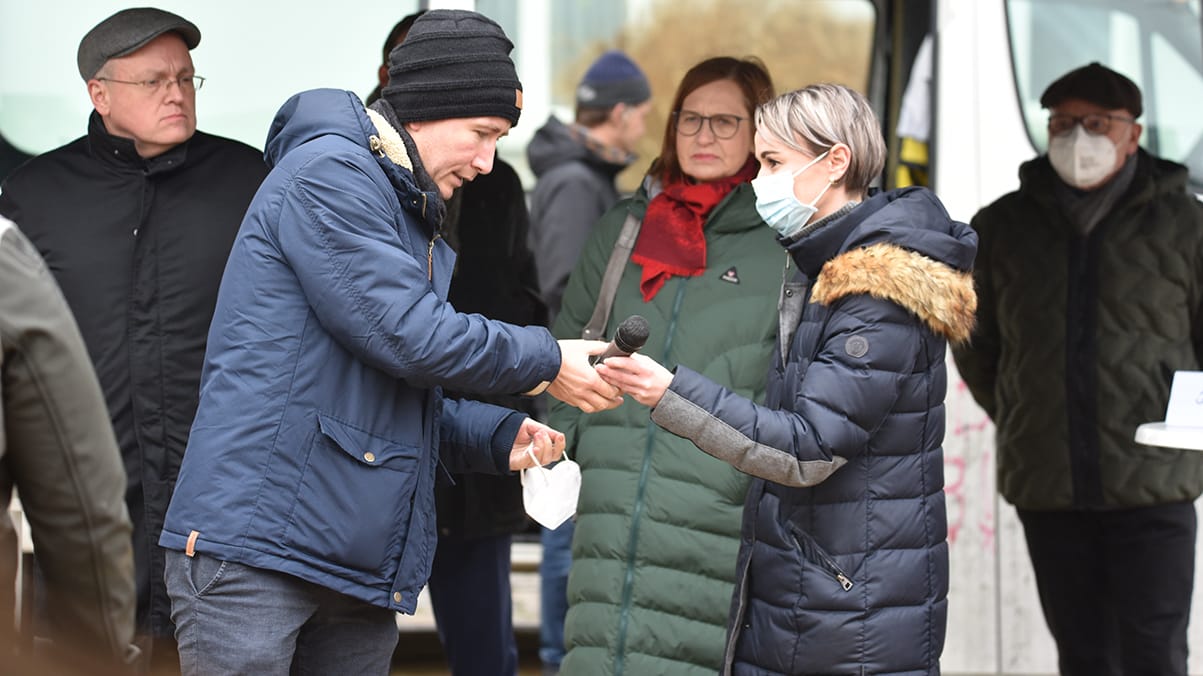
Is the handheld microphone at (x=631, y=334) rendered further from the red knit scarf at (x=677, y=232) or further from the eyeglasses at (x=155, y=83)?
the eyeglasses at (x=155, y=83)

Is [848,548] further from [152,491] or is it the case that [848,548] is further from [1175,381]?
[152,491]

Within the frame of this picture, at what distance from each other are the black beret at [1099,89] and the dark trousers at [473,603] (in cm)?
192

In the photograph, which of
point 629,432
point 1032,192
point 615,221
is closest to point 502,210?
point 615,221

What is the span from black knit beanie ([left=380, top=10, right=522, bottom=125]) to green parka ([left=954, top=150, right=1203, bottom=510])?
2006mm

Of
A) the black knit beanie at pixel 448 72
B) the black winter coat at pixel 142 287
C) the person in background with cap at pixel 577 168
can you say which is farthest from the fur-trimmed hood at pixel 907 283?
the person in background with cap at pixel 577 168

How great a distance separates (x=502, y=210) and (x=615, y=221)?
43 cm

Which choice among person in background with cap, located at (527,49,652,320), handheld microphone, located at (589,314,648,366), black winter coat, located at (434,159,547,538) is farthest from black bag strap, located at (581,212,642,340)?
person in background with cap, located at (527,49,652,320)

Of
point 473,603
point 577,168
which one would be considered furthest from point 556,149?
point 473,603

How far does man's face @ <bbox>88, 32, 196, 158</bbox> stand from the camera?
3.24 m

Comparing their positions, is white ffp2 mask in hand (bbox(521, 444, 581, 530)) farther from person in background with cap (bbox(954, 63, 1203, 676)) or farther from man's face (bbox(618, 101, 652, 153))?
man's face (bbox(618, 101, 652, 153))

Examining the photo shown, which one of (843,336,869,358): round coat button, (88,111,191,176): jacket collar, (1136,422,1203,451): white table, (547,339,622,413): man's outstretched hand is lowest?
(1136,422,1203,451): white table

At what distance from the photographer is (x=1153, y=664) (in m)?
3.92

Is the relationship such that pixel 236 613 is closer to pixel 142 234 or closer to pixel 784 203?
pixel 142 234

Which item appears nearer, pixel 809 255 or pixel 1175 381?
pixel 809 255
